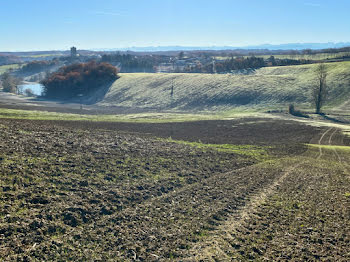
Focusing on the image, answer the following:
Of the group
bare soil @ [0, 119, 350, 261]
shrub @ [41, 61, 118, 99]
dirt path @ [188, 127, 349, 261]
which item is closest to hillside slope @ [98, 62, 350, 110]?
shrub @ [41, 61, 118, 99]

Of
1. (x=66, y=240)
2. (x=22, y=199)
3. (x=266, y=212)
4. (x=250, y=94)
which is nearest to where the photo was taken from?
(x=66, y=240)

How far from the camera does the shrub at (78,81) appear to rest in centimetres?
12150

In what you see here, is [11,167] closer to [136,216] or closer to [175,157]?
[136,216]

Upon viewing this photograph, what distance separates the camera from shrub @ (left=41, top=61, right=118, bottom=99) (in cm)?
12150

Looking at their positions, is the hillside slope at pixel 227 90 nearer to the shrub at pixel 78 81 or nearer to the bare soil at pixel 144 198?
the shrub at pixel 78 81

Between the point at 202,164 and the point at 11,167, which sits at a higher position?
the point at 11,167

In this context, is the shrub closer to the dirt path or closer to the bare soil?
the bare soil

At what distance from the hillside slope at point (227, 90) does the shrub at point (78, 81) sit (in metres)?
10.4

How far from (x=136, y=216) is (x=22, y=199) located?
233 inches

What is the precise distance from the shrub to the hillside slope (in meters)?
10.4

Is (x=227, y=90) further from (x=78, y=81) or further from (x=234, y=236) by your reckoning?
(x=234, y=236)

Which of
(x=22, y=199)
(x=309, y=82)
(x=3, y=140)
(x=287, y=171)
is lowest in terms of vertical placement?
(x=287, y=171)

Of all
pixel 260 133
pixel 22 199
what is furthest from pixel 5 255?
pixel 260 133

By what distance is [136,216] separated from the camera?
55.4 ft
